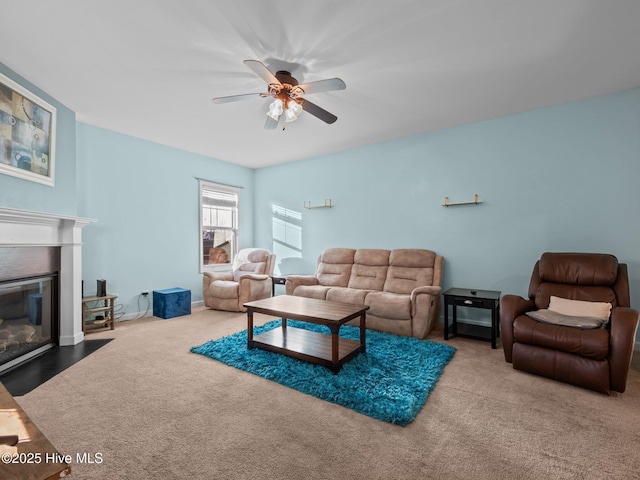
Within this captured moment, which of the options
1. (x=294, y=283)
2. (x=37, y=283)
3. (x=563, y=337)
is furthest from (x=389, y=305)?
(x=37, y=283)

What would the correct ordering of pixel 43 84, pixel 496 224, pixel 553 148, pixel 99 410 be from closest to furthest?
pixel 99 410, pixel 43 84, pixel 553 148, pixel 496 224

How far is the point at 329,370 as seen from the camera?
258cm

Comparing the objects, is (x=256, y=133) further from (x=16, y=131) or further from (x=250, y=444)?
(x=250, y=444)

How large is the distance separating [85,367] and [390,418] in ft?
8.99

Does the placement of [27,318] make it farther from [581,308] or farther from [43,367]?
[581,308]

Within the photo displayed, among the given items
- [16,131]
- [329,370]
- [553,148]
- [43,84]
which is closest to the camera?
[329,370]

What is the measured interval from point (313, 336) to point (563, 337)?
2.19 m

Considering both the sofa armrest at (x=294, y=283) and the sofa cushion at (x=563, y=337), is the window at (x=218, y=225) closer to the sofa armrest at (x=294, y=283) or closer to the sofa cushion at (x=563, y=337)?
the sofa armrest at (x=294, y=283)

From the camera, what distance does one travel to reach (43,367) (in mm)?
2738

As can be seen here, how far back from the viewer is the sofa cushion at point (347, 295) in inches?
154

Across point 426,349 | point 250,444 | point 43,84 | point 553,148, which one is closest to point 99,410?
point 250,444

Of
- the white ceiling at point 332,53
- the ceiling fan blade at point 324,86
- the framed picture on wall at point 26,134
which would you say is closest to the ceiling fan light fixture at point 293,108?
the ceiling fan blade at point 324,86

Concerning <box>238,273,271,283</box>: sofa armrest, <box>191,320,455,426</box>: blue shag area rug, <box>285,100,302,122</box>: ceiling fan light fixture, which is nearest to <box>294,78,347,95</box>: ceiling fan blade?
<box>285,100,302,122</box>: ceiling fan light fixture

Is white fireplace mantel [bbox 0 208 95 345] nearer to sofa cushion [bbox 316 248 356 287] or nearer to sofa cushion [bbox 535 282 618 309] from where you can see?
sofa cushion [bbox 316 248 356 287]
